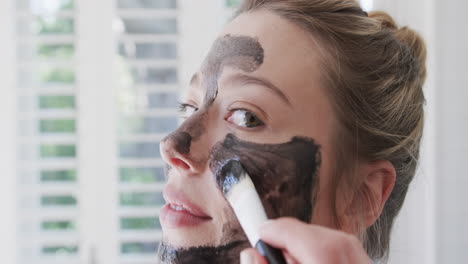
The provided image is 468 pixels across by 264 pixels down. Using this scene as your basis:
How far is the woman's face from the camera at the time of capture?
743 mm

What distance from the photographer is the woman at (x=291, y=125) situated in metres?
0.75

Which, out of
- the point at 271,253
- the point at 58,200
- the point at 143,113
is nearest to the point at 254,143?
the point at 271,253

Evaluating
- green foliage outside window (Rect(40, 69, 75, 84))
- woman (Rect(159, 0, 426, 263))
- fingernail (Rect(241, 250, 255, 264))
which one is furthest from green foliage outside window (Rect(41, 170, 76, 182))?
fingernail (Rect(241, 250, 255, 264))

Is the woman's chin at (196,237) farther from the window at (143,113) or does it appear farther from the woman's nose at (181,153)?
the window at (143,113)

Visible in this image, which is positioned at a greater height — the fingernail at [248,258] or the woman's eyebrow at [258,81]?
the woman's eyebrow at [258,81]

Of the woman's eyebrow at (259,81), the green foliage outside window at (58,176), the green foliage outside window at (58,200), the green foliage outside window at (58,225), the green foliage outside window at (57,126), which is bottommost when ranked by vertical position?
the green foliage outside window at (58,225)

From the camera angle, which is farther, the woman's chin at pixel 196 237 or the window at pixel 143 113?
the window at pixel 143 113

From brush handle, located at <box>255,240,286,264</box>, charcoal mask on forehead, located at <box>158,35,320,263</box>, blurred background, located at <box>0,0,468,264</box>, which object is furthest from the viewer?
blurred background, located at <box>0,0,468,264</box>

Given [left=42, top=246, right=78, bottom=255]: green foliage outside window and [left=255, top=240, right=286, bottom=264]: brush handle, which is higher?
[left=255, top=240, right=286, bottom=264]: brush handle

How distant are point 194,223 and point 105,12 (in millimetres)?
1131

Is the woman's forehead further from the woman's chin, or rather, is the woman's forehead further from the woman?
the woman's chin

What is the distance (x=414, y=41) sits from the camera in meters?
0.96

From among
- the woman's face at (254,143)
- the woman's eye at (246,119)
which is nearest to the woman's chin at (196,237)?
the woman's face at (254,143)

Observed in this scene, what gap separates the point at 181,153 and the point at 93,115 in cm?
100
